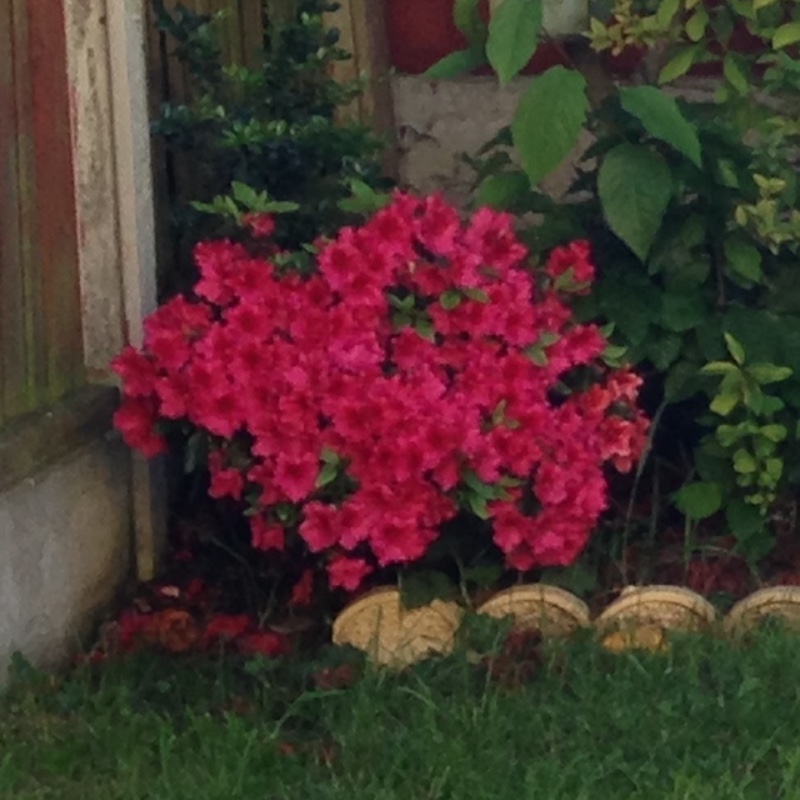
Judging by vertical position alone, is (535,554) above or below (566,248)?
below

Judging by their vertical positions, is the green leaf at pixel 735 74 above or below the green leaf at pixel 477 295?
above

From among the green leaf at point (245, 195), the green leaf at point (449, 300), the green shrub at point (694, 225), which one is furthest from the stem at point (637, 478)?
→ the green leaf at point (245, 195)

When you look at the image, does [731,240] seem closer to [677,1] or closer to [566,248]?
[566,248]

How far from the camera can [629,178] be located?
369 centimetres

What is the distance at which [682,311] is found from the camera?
379 cm

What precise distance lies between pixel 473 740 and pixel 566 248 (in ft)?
3.96

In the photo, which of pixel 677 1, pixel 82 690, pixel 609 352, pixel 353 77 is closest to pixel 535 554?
pixel 609 352

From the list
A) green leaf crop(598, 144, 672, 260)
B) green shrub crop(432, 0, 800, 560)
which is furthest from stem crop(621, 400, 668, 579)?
green leaf crop(598, 144, 672, 260)

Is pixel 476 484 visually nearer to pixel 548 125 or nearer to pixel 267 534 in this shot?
pixel 267 534

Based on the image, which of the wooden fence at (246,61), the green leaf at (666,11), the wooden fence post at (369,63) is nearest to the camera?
the green leaf at (666,11)

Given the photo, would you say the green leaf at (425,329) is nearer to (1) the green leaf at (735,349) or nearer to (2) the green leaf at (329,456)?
(2) the green leaf at (329,456)

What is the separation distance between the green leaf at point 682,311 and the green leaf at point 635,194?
0.57ft

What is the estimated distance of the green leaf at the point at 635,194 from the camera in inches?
144

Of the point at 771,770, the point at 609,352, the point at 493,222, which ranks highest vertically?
the point at 493,222
